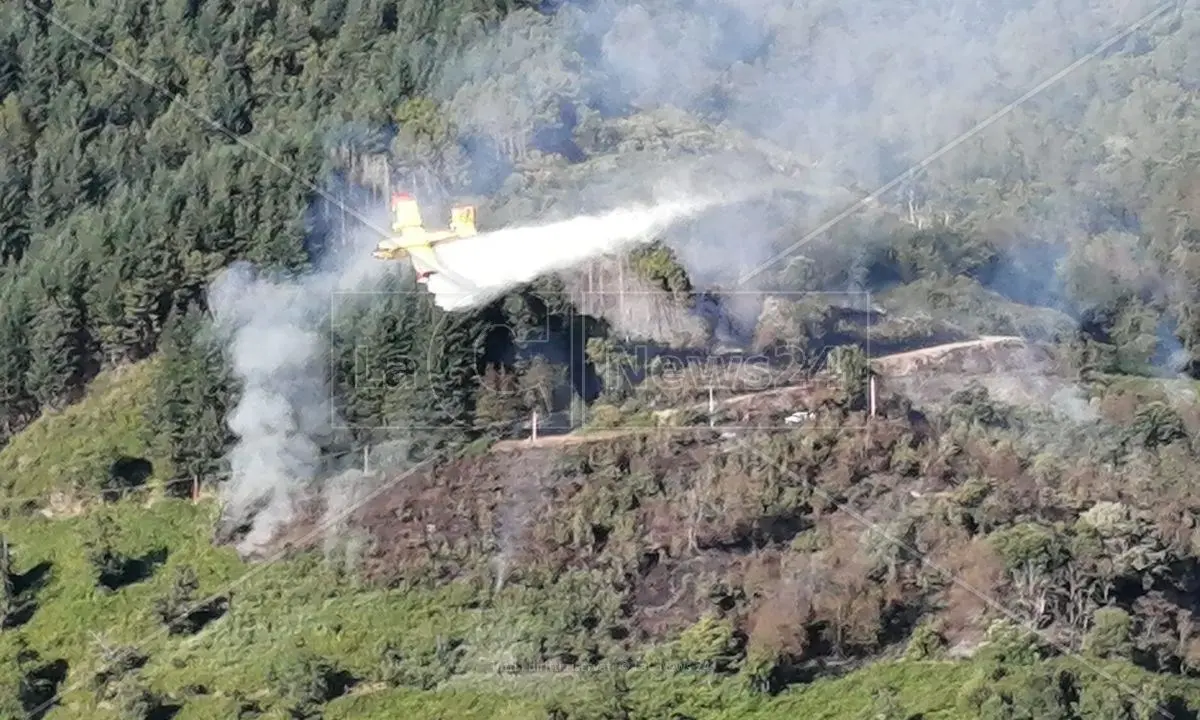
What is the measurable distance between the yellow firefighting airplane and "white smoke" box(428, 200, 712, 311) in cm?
14

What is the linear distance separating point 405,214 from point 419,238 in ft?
1.72

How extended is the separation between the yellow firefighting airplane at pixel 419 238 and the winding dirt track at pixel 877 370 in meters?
2.66

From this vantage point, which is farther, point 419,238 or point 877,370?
point 877,370

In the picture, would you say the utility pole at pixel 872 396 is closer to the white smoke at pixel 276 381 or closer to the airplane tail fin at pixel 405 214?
the airplane tail fin at pixel 405 214

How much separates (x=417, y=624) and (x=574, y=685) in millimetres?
2462

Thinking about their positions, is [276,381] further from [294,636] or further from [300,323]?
[294,636]

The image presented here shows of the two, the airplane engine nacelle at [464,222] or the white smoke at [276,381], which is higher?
the airplane engine nacelle at [464,222]

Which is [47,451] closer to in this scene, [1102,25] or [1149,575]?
[1149,575]

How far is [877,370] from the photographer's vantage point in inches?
1446

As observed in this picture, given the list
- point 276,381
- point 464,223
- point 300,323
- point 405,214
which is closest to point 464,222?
point 464,223

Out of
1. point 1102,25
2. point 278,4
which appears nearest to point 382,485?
point 278,4

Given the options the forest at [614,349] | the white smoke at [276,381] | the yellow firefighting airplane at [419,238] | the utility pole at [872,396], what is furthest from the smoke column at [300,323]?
the utility pole at [872,396]

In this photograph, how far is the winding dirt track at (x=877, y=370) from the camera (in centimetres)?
3559

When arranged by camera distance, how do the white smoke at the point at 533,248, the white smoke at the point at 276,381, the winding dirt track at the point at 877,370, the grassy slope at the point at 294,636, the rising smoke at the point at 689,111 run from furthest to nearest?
the white smoke at the point at 533,248 → the rising smoke at the point at 689,111 → the winding dirt track at the point at 877,370 → the white smoke at the point at 276,381 → the grassy slope at the point at 294,636
